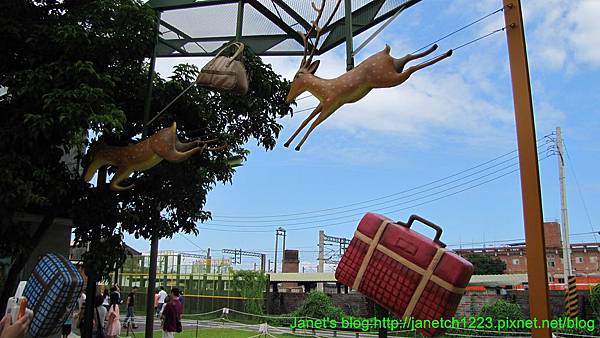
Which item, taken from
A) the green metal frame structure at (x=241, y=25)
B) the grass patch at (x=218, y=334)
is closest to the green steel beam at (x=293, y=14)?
the green metal frame structure at (x=241, y=25)

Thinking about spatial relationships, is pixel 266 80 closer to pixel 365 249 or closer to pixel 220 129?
pixel 220 129

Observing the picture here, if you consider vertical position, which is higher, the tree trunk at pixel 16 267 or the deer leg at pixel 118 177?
the deer leg at pixel 118 177

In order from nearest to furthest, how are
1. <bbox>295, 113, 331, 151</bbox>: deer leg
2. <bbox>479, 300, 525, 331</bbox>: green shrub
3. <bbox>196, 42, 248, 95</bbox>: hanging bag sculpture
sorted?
<bbox>295, 113, 331, 151</bbox>: deer leg, <bbox>196, 42, 248, 95</bbox>: hanging bag sculpture, <bbox>479, 300, 525, 331</bbox>: green shrub

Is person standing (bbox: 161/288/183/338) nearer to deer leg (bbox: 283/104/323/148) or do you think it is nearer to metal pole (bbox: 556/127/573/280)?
deer leg (bbox: 283/104/323/148)

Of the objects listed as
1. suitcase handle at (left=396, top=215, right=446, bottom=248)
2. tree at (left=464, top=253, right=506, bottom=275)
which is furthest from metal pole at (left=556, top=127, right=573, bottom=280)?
tree at (left=464, top=253, right=506, bottom=275)

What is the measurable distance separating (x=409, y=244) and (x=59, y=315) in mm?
2514

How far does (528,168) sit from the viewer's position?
3492 millimetres

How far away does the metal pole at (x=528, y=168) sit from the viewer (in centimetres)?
334

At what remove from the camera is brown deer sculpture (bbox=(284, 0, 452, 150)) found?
4.27 m

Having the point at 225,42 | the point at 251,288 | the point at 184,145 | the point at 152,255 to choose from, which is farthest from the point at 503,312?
the point at 184,145

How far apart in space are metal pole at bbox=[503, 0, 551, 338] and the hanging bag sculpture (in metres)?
3.14

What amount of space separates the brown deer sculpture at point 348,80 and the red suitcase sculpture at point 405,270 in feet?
4.84

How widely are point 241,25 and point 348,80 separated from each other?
313cm

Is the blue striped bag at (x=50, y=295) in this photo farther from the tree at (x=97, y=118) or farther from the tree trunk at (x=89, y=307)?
the tree trunk at (x=89, y=307)
